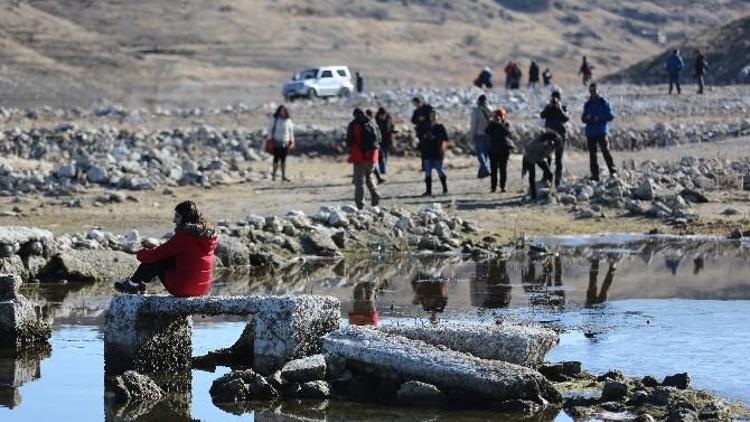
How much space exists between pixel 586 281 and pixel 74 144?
942 inches

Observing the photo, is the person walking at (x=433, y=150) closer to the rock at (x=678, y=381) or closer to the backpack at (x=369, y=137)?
the backpack at (x=369, y=137)

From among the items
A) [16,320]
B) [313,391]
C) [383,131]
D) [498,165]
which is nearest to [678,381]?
Result: [313,391]

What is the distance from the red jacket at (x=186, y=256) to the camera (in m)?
14.2

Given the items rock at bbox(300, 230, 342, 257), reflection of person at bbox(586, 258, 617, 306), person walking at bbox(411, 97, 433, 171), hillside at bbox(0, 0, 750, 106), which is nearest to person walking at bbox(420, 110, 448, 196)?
person walking at bbox(411, 97, 433, 171)

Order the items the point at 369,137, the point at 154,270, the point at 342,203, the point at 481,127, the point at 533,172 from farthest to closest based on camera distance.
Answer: the point at 481,127
the point at 342,203
the point at 533,172
the point at 369,137
the point at 154,270

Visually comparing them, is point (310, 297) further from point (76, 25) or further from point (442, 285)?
point (76, 25)

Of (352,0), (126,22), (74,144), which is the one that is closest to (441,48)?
(352,0)

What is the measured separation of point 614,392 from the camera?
42.2ft

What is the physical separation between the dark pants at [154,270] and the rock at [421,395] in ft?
8.01

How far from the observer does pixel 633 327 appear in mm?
16812

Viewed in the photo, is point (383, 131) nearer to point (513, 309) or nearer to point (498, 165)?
point (498, 165)

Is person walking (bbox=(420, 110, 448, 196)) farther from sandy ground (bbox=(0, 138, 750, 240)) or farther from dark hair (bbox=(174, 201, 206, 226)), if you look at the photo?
dark hair (bbox=(174, 201, 206, 226))

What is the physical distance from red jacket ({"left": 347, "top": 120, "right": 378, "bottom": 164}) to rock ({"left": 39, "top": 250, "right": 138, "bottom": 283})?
19.0ft

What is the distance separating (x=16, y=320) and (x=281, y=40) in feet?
273
